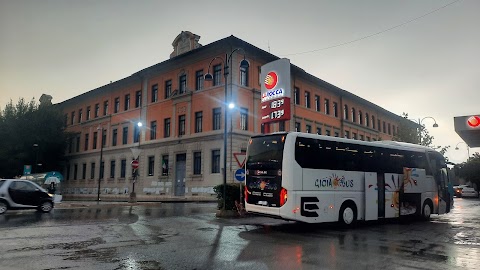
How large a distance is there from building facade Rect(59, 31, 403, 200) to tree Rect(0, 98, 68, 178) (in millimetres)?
3391

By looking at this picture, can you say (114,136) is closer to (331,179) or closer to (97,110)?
(97,110)

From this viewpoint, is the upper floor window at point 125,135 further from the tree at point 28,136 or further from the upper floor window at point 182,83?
the tree at point 28,136

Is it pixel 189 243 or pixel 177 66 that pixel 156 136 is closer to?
pixel 177 66

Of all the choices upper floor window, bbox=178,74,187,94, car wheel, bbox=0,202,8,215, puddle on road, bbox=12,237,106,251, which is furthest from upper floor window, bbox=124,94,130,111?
puddle on road, bbox=12,237,106,251

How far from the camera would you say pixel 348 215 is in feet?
42.0

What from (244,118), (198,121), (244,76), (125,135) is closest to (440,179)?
(244,118)

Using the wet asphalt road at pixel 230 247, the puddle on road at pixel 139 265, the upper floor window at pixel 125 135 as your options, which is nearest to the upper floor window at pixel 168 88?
the upper floor window at pixel 125 135

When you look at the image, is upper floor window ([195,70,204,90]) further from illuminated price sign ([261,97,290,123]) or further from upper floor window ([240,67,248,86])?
illuminated price sign ([261,97,290,123])

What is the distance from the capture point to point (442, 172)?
16969 millimetres

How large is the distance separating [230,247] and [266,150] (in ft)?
15.1

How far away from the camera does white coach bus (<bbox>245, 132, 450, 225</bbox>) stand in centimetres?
1151

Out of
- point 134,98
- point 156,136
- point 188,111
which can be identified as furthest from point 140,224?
point 134,98

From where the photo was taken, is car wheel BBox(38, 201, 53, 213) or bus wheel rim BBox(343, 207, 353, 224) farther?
car wheel BBox(38, 201, 53, 213)

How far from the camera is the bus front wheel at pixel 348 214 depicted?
1266 cm
